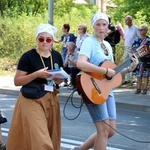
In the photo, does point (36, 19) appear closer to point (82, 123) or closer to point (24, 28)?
point (24, 28)

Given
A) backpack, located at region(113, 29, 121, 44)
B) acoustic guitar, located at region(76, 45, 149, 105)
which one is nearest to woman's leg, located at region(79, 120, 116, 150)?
acoustic guitar, located at region(76, 45, 149, 105)

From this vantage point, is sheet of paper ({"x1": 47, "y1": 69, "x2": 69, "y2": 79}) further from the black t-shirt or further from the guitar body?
the guitar body

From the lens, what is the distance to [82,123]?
29.6ft

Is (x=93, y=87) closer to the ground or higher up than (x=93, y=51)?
closer to the ground

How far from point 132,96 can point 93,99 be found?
6.97 meters

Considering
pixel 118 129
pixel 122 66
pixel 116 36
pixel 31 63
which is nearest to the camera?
pixel 31 63

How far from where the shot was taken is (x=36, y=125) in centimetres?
495

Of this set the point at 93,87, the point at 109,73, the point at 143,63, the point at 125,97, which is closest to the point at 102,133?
the point at 93,87

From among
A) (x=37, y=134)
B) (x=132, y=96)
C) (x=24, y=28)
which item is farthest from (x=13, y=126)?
(x=24, y=28)

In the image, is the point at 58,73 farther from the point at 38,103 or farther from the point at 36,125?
the point at 36,125

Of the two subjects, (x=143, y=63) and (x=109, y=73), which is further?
(x=143, y=63)

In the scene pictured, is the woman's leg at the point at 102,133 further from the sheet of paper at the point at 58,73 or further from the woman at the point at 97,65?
the sheet of paper at the point at 58,73

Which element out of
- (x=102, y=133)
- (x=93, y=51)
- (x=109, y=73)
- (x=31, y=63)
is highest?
(x=93, y=51)

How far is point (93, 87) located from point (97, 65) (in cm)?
24
